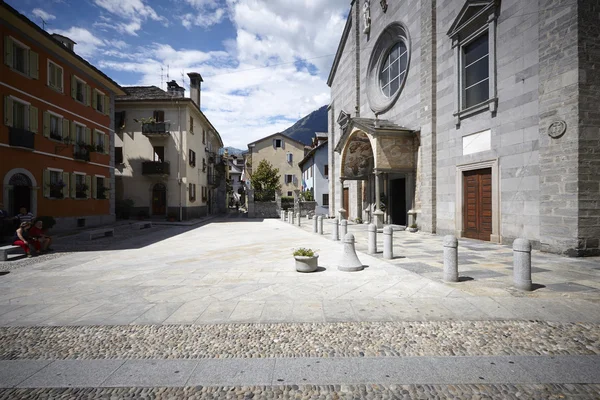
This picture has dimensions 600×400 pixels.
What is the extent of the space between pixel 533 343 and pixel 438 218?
417 inches

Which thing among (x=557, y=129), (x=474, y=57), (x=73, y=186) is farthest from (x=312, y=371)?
(x=73, y=186)

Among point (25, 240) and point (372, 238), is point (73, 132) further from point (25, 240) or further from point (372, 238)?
point (372, 238)

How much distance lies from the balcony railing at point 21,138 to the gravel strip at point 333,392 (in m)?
15.7

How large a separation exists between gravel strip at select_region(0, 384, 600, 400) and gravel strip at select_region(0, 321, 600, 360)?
0.56m

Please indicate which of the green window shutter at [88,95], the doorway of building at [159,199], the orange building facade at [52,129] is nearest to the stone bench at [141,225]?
the orange building facade at [52,129]

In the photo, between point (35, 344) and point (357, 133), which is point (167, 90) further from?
point (35, 344)

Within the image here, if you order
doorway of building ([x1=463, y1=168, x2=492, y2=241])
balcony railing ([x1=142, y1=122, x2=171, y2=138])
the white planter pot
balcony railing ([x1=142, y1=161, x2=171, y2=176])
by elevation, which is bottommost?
the white planter pot

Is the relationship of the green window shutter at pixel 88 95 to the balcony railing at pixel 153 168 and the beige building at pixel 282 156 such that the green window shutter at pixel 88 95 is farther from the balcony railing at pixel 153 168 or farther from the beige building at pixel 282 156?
the beige building at pixel 282 156

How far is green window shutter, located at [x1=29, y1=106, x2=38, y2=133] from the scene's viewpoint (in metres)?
14.4

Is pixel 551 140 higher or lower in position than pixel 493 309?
higher

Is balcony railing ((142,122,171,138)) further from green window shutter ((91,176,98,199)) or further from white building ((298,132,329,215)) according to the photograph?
white building ((298,132,329,215))

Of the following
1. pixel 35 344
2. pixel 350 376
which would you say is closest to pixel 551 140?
pixel 350 376

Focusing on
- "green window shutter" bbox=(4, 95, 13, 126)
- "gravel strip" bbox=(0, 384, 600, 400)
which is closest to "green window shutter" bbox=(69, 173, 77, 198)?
"green window shutter" bbox=(4, 95, 13, 126)

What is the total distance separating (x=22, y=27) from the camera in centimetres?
1341
